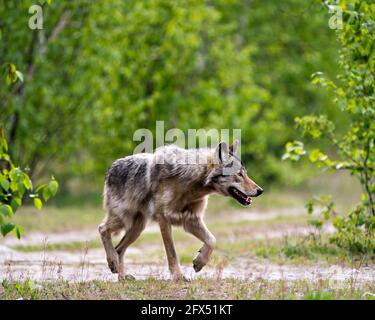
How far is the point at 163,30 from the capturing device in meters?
23.3

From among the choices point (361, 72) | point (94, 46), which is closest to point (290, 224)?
point (361, 72)

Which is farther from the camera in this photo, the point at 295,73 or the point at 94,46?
the point at 295,73

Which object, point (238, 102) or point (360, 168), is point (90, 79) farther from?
point (360, 168)

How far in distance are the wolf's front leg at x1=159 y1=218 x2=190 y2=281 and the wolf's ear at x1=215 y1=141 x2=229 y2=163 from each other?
3.83 feet

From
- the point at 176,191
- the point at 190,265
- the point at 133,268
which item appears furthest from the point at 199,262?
the point at 190,265

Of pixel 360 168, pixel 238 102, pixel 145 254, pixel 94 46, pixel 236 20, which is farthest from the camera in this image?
pixel 236 20

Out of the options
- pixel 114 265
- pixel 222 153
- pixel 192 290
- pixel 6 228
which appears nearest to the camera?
pixel 6 228

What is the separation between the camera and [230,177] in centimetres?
955

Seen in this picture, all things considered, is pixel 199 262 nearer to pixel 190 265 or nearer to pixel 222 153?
pixel 222 153

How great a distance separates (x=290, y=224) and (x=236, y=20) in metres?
15.1

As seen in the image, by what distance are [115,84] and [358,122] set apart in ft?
39.9

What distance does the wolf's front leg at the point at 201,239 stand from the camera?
936cm

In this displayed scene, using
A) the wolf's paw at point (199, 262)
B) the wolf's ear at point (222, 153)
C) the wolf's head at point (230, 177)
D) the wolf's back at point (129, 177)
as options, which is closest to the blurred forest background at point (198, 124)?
the wolf's paw at point (199, 262)

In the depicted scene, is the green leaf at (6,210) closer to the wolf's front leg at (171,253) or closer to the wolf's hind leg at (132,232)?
the wolf's front leg at (171,253)
